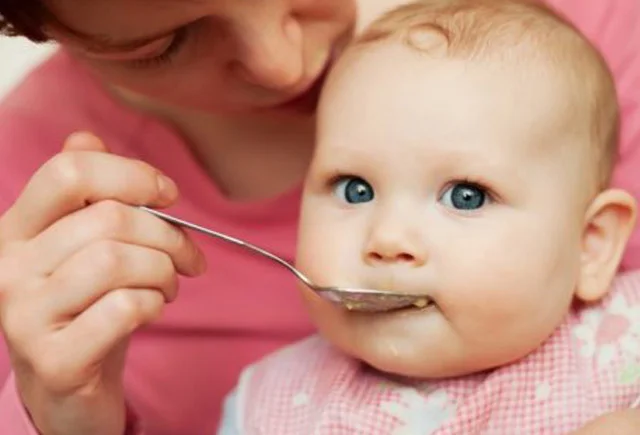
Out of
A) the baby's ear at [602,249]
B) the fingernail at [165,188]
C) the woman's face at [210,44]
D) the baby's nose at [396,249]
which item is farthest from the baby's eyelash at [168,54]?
the baby's ear at [602,249]

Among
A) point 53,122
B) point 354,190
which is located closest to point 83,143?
point 354,190

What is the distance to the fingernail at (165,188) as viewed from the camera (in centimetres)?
85

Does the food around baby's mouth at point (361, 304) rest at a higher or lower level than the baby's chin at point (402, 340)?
higher

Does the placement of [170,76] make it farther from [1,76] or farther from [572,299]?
[1,76]

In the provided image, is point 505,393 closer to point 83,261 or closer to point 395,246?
point 395,246

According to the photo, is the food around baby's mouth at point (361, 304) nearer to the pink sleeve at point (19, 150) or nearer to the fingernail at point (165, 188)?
the fingernail at point (165, 188)

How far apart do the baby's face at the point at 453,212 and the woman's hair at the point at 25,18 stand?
0.72 feet

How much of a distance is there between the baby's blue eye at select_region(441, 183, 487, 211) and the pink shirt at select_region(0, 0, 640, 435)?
0.26m

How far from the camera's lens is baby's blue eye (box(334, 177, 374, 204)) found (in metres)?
0.86

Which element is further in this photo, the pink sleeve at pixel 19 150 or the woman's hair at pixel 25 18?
the pink sleeve at pixel 19 150

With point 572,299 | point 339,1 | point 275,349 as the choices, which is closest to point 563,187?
point 572,299

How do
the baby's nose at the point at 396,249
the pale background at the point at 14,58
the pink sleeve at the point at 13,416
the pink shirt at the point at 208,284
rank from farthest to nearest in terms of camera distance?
1. the pale background at the point at 14,58
2. the pink shirt at the point at 208,284
3. the pink sleeve at the point at 13,416
4. the baby's nose at the point at 396,249

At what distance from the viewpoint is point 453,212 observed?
0.83 m

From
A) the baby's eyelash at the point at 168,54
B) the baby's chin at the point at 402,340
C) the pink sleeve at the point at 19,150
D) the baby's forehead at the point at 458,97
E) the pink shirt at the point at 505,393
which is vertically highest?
the baby's forehead at the point at 458,97
